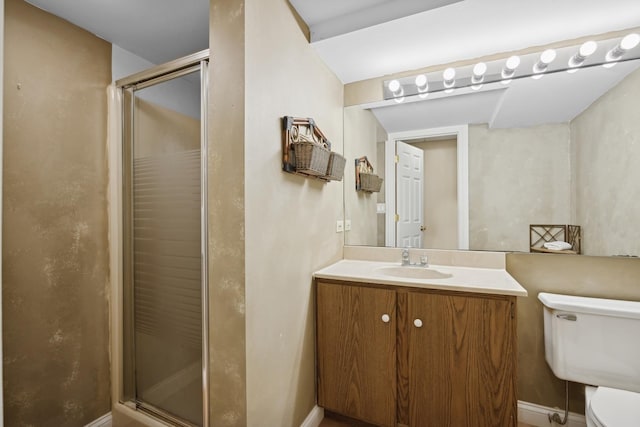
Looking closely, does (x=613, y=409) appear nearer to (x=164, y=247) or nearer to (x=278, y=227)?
(x=278, y=227)

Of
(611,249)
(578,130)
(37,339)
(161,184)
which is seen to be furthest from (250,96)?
(611,249)

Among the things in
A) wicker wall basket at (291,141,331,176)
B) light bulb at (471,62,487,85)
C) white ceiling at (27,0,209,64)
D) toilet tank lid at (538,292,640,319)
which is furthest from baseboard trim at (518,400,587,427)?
white ceiling at (27,0,209,64)

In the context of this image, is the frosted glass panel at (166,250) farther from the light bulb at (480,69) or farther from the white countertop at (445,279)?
the light bulb at (480,69)

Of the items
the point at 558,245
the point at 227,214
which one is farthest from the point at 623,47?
the point at 227,214

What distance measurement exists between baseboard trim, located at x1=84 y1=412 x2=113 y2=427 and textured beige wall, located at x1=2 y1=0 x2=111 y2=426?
30 mm

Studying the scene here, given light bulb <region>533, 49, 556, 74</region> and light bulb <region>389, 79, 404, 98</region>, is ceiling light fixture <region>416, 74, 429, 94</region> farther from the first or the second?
light bulb <region>533, 49, 556, 74</region>

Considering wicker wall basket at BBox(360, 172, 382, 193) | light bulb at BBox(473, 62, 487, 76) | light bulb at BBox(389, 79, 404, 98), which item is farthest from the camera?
wicker wall basket at BBox(360, 172, 382, 193)

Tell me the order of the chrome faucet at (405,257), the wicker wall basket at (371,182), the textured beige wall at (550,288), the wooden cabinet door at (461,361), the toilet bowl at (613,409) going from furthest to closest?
the wicker wall basket at (371,182)
the chrome faucet at (405,257)
the textured beige wall at (550,288)
the wooden cabinet door at (461,361)
the toilet bowl at (613,409)

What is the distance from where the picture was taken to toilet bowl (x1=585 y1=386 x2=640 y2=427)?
114 cm

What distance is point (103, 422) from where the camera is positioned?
68.4 inches

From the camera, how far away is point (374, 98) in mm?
2219

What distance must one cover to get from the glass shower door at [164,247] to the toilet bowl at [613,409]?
5.73ft

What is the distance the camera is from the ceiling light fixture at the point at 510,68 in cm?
180

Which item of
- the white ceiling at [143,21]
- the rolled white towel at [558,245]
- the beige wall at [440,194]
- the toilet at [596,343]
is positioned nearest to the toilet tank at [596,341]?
the toilet at [596,343]
